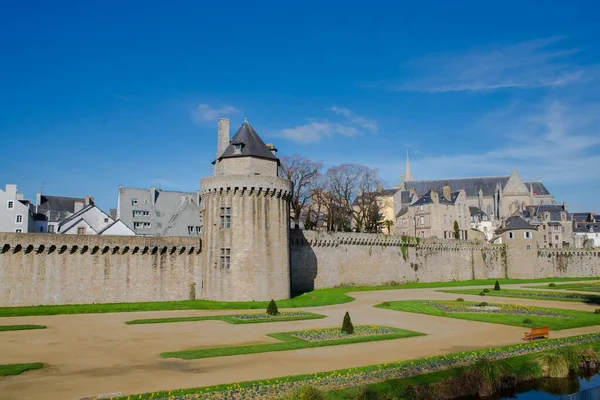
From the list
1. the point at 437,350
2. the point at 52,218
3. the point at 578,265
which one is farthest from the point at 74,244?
the point at 578,265

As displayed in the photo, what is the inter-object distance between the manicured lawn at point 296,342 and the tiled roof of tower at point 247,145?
58.8ft

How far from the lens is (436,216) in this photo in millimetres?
77000

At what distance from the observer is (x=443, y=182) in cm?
9369

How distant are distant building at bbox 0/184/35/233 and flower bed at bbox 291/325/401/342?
45.7 metres

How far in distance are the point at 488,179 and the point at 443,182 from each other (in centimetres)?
1123

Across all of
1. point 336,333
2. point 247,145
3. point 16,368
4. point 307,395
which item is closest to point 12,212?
point 247,145

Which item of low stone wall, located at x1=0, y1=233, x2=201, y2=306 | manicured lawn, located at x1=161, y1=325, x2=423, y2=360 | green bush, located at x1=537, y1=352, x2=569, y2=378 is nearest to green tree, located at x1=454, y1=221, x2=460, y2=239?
low stone wall, located at x1=0, y1=233, x2=201, y2=306

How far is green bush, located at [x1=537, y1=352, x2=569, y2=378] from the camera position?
16.3 m

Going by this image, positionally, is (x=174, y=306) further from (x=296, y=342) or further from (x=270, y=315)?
(x=296, y=342)

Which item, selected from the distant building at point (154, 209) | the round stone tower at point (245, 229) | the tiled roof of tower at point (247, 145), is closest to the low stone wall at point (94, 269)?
the round stone tower at point (245, 229)

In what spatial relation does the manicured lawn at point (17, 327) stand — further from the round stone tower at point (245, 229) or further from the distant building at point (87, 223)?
the distant building at point (87, 223)

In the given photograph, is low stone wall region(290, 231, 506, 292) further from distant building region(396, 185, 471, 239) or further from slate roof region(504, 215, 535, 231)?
distant building region(396, 185, 471, 239)

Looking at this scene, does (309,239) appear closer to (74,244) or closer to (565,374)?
(74,244)

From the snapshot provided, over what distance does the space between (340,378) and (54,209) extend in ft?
203
